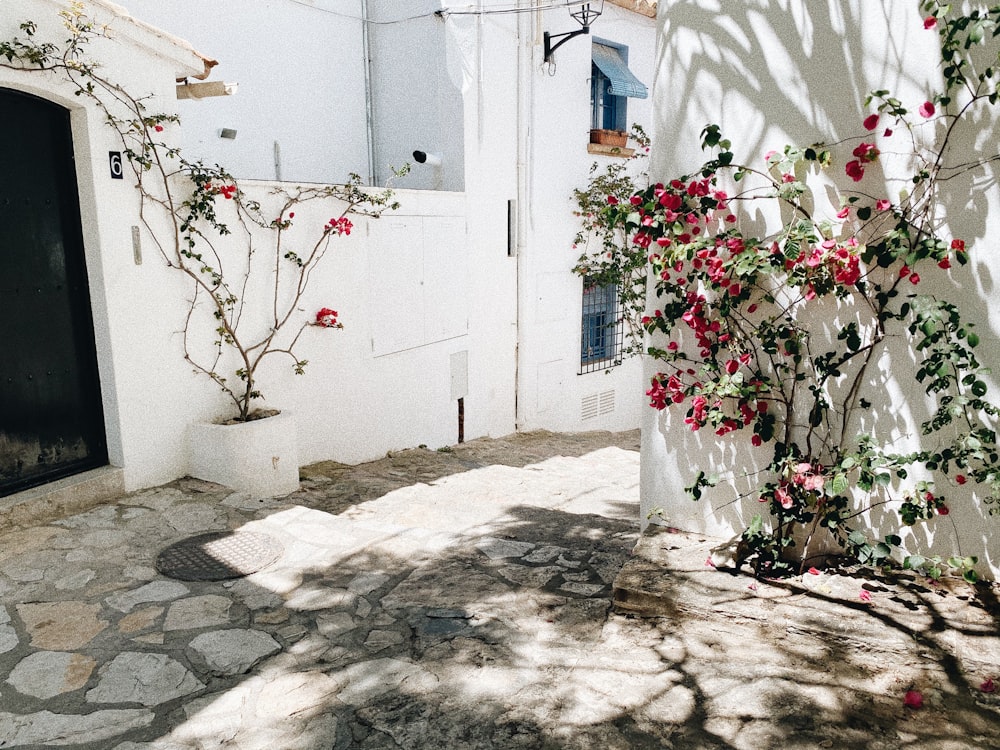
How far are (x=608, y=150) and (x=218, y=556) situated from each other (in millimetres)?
9375

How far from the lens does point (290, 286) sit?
6.48m

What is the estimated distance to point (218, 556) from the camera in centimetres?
425

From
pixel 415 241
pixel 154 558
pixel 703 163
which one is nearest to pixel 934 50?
pixel 703 163

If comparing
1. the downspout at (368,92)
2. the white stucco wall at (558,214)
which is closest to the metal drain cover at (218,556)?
the downspout at (368,92)

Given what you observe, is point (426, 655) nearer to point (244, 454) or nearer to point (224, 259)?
point (244, 454)

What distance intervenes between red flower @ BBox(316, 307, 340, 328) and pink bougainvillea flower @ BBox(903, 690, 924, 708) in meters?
5.36

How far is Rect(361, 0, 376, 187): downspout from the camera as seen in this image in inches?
382

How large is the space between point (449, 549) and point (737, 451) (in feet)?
5.65

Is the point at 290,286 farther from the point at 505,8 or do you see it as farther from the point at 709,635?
the point at 505,8

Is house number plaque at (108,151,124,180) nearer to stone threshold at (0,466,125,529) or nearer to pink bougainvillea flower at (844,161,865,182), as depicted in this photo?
stone threshold at (0,466,125,529)

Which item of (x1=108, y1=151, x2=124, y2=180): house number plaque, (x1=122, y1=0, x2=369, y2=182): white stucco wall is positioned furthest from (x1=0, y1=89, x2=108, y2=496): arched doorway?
(x1=122, y1=0, x2=369, y2=182): white stucco wall

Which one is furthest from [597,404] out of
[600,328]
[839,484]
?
[839,484]

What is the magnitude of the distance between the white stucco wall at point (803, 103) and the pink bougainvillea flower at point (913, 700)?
2.72 ft

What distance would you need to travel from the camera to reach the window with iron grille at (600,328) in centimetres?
1220
